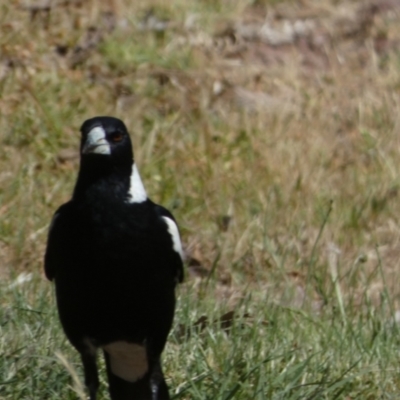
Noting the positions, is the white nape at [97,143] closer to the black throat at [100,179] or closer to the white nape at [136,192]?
the black throat at [100,179]

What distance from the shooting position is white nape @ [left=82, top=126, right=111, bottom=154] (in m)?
3.89

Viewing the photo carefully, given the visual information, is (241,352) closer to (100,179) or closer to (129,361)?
(129,361)

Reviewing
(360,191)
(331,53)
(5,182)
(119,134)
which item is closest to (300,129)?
(360,191)

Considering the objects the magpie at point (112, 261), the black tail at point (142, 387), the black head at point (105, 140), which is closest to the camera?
the magpie at point (112, 261)

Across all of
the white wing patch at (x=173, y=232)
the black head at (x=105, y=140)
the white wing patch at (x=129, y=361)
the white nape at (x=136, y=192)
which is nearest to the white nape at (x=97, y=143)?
the black head at (x=105, y=140)

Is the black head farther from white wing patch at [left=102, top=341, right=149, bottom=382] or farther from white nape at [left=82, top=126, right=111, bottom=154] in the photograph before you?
white wing patch at [left=102, top=341, right=149, bottom=382]

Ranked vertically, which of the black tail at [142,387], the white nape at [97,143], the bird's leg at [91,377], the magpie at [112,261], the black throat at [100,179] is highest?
the white nape at [97,143]

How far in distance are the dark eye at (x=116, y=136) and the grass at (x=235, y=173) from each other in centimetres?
75

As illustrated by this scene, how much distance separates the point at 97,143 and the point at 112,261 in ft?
1.34

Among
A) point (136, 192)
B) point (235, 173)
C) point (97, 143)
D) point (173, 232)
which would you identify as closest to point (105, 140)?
point (97, 143)

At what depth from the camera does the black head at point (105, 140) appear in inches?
153

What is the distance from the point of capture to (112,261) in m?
3.77

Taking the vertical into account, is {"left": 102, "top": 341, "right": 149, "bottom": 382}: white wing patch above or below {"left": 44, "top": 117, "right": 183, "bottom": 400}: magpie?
below

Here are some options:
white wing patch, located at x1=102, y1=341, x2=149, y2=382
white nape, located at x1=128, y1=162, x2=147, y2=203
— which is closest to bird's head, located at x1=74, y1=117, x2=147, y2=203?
white nape, located at x1=128, y1=162, x2=147, y2=203
